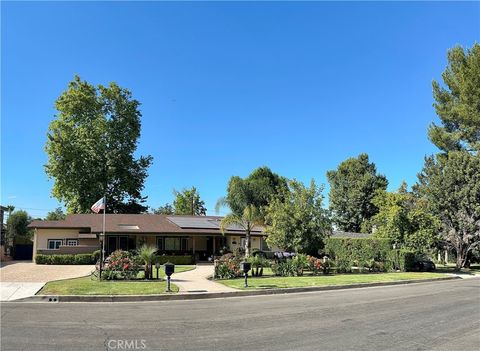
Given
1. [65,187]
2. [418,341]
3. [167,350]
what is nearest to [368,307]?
[418,341]

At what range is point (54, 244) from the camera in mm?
36969

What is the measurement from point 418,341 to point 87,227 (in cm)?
3280

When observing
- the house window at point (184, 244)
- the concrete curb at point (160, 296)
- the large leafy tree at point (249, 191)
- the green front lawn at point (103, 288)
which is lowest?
the concrete curb at point (160, 296)

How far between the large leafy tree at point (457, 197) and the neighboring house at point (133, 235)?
16479mm

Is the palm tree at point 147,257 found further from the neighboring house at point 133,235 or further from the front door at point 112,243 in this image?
the front door at point 112,243

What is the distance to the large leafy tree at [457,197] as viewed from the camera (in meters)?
37.4

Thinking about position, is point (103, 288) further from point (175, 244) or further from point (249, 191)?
point (249, 191)

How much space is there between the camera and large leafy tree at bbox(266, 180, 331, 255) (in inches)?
1105

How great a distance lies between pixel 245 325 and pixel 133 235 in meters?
29.1

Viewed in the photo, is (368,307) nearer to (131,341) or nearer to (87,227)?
(131,341)

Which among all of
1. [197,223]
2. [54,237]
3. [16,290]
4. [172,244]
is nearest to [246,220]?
[197,223]

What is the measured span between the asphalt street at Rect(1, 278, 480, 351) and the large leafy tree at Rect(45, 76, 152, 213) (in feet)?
116

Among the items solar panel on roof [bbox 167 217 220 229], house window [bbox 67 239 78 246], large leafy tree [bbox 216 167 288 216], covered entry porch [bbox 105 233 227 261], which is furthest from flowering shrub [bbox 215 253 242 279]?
large leafy tree [bbox 216 167 288 216]

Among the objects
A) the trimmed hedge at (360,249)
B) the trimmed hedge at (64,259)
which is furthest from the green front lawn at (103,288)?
the trimmed hedge at (360,249)
